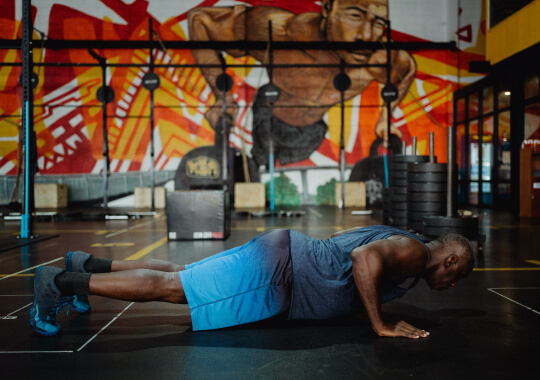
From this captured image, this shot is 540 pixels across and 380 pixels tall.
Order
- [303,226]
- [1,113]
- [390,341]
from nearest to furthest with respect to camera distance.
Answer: [390,341] → [303,226] → [1,113]

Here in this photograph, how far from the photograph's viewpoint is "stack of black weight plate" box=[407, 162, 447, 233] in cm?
423

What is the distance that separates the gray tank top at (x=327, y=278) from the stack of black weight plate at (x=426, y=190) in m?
2.52

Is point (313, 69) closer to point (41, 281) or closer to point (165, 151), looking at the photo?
point (165, 151)

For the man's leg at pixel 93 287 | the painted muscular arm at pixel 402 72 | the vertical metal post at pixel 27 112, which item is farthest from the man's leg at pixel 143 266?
the painted muscular arm at pixel 402 72

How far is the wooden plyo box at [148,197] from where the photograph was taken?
10500 mm

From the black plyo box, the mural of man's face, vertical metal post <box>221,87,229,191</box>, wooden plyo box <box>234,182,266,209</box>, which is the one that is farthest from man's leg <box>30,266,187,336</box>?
the mural of man's face

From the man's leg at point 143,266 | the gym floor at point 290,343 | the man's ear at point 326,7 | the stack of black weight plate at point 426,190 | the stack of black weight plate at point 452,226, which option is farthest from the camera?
the man's ear at point 326,7

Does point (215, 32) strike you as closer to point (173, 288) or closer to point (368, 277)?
point (173, 288)

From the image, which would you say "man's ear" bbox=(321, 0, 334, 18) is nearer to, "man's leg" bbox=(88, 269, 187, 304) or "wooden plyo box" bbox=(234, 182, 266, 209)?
"wooden plyo box" bbox=(234, 182, 266, 209)

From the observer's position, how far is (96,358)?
1.64 metres

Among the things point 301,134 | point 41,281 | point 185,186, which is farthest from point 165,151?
point 41,281

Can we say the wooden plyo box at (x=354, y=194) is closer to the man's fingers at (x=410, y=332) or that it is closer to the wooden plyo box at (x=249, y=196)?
the wooden plyo box at (x=249, y=196)

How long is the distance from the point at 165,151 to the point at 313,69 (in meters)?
4.34

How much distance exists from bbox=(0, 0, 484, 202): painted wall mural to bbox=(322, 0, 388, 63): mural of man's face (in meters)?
0.03
